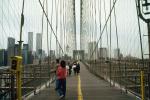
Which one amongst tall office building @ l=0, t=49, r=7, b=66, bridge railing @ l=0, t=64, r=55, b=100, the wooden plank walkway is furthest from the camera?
bridge railing @ l=0, t=64, r=55, b=100

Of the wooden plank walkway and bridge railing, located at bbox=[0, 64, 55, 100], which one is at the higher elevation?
bridge railing, located at bbox=[0, 64, 55, 100]

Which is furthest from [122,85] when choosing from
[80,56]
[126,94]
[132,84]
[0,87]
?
[80,56]

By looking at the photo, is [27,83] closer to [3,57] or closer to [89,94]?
[89,94]

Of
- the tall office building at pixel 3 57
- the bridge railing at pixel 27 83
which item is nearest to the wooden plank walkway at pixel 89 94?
the bridge railing at pixel 27 83

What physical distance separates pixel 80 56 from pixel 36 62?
315ft

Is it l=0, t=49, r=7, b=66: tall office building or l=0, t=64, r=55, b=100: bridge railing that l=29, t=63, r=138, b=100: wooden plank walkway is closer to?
l=0, t=64, r=55, b=100: bridge railing

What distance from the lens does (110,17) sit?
2002 cm

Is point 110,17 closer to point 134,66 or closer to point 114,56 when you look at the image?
point 114,56

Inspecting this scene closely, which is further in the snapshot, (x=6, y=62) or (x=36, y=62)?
(x=36, y=62)

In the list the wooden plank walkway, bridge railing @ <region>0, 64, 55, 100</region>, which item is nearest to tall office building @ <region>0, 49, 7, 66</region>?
bridge railing @ <region>0, 64, 55, 100</region>

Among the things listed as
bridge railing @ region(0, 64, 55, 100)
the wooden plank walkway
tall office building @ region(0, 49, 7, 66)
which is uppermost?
tall office building @ region(0, 49, 7, 66)

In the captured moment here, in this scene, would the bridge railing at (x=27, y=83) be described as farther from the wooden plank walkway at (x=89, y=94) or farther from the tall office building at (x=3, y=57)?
the wooden plank walkway at (x=89, y=94)

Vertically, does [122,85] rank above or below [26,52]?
below

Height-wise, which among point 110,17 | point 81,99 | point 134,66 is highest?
point 110,17
